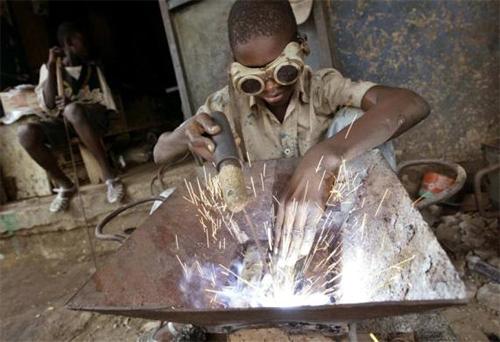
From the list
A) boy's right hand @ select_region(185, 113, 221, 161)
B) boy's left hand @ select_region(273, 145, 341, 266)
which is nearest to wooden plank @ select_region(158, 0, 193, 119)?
boy's right hand @ select_region(185, 113, 221, 161)

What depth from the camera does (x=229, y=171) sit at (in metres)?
1.44

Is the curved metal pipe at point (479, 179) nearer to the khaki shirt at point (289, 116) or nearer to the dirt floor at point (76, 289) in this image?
the dirt floor at point (76, 289)

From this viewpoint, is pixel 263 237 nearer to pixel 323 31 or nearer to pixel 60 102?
pixel 323 31

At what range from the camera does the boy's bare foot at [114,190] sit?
12.6 ft

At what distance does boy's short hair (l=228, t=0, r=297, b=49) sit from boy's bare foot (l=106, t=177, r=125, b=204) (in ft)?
7.55

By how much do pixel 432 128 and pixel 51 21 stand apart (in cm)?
536

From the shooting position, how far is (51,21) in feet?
19.1

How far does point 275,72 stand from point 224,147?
1.72ft

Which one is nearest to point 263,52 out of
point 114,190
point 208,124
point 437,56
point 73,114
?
point 208,124

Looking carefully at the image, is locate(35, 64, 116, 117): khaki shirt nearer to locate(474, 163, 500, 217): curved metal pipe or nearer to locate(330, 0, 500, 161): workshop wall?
locate(330, 0, 500, 161): workshop wall

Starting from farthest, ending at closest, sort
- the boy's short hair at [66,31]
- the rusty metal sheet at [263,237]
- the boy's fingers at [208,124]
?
the boy's short hair at [66,31], the boy's fingers at [208,124], the rusty metal sheet at [263,237]

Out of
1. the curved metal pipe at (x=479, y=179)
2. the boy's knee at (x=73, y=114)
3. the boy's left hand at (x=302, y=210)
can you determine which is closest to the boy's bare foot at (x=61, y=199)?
the boy's knee at (x=73, y=114)

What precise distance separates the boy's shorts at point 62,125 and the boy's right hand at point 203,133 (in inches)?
112

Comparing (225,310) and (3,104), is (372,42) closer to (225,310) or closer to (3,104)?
(225,310)
